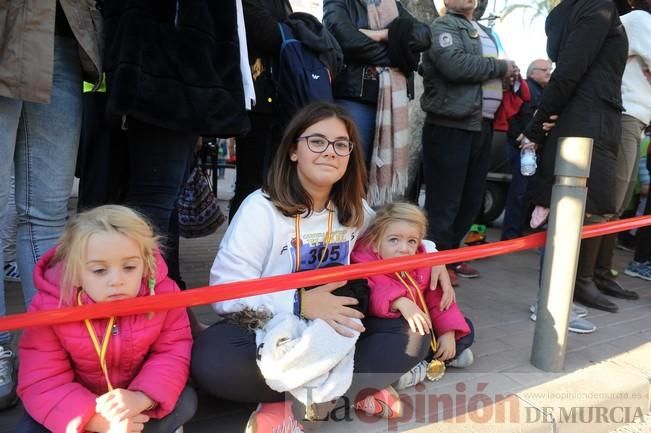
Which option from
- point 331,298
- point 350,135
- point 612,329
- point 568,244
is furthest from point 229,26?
point 612,329

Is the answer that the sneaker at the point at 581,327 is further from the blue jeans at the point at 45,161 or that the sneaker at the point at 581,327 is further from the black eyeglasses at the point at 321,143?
the blue jeans at the point at 45,161

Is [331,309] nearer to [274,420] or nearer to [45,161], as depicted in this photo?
[274,420]

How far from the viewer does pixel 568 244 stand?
7.48ft

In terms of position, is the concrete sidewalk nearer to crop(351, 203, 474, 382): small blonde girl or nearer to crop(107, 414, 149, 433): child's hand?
crop(351, 203, 474, 382): small blonde girl

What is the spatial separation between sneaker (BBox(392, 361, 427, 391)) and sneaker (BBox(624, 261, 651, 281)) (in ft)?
10.6

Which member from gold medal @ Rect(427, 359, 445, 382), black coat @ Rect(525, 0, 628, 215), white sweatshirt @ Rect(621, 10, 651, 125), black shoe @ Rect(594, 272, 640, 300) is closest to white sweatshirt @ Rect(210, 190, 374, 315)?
gold medal @ Rect(427, 359, 445, 382)

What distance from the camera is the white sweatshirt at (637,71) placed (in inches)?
132

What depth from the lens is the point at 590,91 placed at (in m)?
3.03

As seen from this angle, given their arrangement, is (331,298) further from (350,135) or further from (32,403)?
(32,403)

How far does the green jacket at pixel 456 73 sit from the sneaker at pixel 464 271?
1226 millimetres

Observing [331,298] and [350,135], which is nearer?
[331,298]

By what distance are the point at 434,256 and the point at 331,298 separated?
0.42 m

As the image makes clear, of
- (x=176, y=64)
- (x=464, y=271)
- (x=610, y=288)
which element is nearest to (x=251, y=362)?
(x=176, y=64)

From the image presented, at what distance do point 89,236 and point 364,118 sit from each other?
197cm
